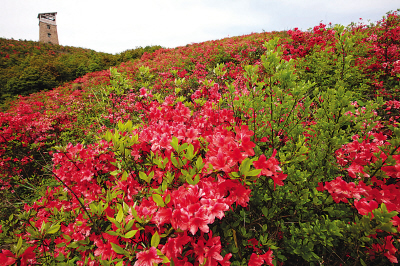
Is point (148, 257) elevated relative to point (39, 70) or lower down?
lower down

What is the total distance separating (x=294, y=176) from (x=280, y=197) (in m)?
0.22

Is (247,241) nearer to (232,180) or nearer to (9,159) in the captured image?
(232,180)

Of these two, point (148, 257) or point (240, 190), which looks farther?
point (240, 190)

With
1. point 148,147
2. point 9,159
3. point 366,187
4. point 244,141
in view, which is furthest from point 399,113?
point 9,159

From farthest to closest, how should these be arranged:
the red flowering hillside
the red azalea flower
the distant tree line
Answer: the distant tree line < the red flowering hillside < the red azalea flower

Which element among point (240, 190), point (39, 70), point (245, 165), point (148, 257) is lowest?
point (148, 257)

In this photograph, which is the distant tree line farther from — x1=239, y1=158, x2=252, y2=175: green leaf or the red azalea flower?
x1=239, y1=158, x2=252, y2=175: green leaf

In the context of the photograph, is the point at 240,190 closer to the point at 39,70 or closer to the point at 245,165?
the point at 245,165

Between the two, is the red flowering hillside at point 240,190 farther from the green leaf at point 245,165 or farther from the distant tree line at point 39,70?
the distant tree line at point 39,70

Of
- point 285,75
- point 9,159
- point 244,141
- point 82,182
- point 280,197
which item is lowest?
point 9,159

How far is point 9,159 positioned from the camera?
494 centimetres

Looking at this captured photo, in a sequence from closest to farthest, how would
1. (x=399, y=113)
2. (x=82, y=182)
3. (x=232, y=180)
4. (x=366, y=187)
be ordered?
(x=232, y=180) < (x=366, y=187) < (x=82, y=182) < (x=399, y=113)

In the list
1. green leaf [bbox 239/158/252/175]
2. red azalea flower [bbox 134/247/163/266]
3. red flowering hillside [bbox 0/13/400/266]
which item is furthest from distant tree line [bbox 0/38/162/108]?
green leaf [bbox 239/158/252/175]

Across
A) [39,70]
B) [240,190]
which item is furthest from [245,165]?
[39,70]
